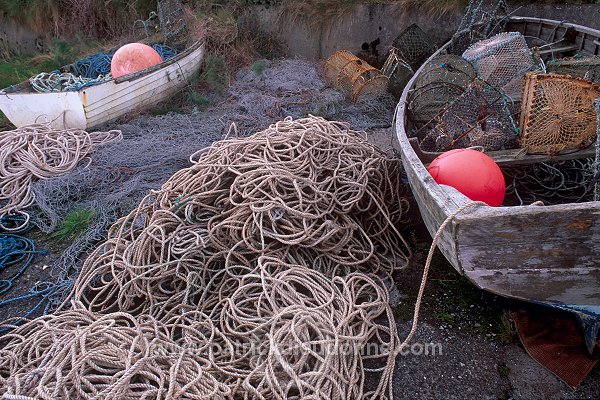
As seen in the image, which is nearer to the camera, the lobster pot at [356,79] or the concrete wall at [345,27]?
the lobster pot at [356,79]

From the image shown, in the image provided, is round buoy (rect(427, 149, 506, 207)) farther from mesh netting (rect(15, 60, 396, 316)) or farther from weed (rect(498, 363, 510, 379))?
mesh netting (rect(15, 60, 396, 316))

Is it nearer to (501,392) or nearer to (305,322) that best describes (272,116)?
(305,322)

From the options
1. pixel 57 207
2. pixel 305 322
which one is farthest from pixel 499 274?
pixel 57 207

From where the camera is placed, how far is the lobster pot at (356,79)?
6277 millimetres

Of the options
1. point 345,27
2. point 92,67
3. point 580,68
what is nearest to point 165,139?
point 92,67

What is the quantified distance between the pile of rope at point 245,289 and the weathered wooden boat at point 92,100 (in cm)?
289

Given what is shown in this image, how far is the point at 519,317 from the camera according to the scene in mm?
2812

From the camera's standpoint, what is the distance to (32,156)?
5031mm

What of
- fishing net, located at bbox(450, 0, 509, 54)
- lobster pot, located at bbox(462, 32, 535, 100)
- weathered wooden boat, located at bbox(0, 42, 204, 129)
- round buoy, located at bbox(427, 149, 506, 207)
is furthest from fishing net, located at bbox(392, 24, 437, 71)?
round buoy, located at bbox(427, 149, 506, 207)

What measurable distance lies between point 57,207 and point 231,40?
199 inches

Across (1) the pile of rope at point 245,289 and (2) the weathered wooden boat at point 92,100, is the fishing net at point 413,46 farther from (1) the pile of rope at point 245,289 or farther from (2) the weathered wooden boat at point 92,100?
(1) the pile of rope at point 245,289

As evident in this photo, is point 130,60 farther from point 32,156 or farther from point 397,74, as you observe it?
point 397,74

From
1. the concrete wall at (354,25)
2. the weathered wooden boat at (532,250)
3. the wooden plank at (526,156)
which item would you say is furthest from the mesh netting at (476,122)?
the concrete wall at (354,25)

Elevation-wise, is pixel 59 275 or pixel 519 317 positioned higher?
pixel 519 317
